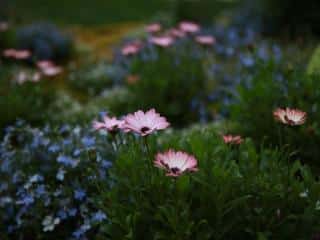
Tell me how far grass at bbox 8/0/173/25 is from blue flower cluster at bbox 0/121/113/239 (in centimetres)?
585

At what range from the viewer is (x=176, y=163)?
72.7 inches

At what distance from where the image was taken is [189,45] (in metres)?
5.04

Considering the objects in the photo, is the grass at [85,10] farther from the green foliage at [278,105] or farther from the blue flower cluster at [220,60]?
the green foliage at [278,105]

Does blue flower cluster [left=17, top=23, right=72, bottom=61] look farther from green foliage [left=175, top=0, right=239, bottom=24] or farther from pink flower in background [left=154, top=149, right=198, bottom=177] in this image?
pink flower in background [left=154, top=149, right=198, bottom=177]

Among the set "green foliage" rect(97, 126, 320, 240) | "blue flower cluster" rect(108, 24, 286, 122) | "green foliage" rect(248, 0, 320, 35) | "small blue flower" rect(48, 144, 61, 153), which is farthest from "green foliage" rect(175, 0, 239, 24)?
"green foliage" rect(97, 126, 320, 240)

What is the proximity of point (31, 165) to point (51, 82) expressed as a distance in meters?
2.97

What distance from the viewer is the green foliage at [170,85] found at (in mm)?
4223

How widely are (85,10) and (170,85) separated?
5587 mm

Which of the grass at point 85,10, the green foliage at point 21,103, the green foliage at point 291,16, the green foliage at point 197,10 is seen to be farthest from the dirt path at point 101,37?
the green foliage at point 21,103

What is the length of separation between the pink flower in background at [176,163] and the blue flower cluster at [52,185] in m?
0.54

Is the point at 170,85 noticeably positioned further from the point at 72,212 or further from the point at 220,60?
the point at 72,212

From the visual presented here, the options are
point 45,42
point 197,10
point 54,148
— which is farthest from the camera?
point 197,10

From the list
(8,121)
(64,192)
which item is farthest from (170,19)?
(64,192)

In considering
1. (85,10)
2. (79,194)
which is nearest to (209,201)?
(79,194)
